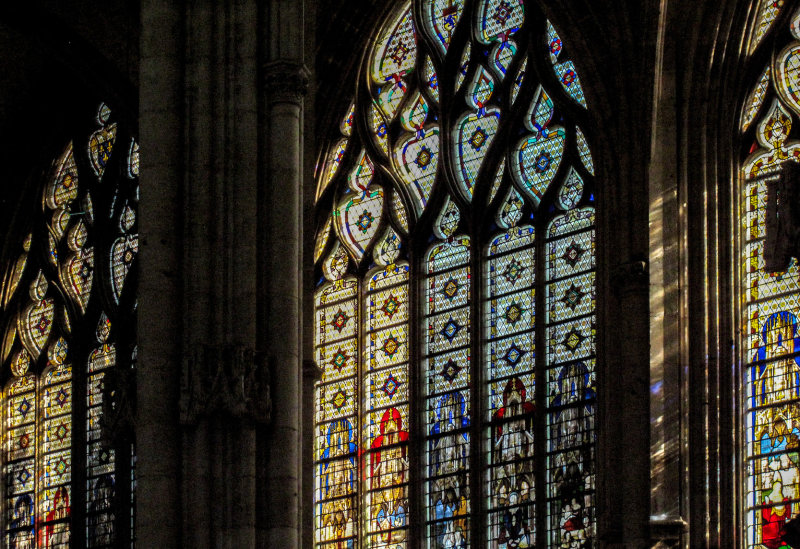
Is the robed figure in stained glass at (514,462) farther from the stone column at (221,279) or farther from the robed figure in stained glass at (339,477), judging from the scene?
the stone column at (221,279)

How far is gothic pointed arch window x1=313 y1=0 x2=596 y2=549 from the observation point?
81.0 ft

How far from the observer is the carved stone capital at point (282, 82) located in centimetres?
1938

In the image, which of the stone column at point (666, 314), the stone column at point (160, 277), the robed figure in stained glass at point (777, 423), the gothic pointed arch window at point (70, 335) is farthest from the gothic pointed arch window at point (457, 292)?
the stone column at point (160, 277)

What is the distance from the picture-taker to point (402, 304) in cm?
2619

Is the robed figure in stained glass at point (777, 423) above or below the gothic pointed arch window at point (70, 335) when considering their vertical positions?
below

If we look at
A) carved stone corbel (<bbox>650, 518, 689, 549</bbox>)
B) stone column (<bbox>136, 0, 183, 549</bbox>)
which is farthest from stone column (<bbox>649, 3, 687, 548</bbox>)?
stone column (<bbox>136, 0, 183, 549</bbox>)

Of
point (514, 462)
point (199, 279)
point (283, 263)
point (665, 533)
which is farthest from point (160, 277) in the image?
point (514, 462)

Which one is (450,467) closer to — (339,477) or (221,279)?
(339,477)

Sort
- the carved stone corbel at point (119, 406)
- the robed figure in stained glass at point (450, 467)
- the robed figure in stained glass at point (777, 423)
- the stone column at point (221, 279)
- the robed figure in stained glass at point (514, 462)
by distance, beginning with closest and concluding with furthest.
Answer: the stone column at point (221, 279), the carved stone corbel at point (119, 406), the robed figure in stained glass at point (777, 423), the robed figure in stained glass at point (514, 462), the robed figure in stained glass at point (450, 467)

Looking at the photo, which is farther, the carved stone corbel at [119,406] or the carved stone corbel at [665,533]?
the carved stone corbel at [665,533]

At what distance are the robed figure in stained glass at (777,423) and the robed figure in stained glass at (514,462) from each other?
2420mm

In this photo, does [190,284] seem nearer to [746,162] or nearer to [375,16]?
[746,162]

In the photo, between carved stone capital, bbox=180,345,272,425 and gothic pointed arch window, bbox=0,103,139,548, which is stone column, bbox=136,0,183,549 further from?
gothic pointed arch window, bbox=0,103,139,548

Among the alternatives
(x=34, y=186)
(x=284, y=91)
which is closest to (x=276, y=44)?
(x=284, y=91)
